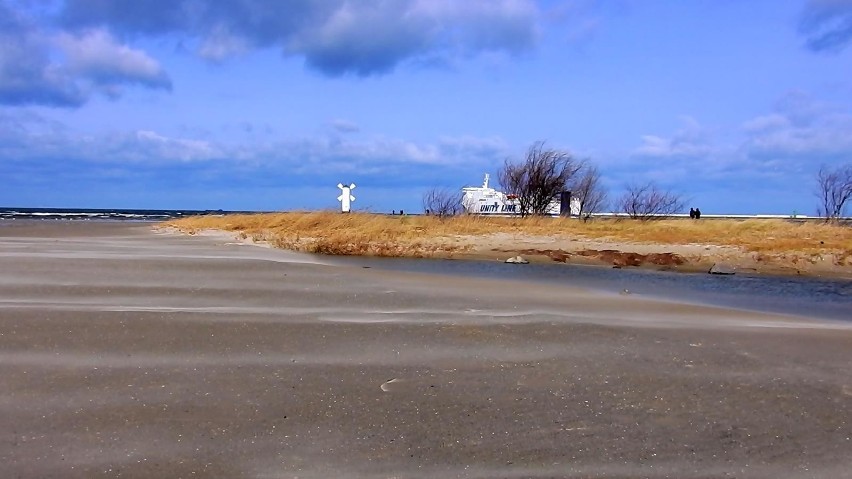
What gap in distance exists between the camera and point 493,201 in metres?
58.0

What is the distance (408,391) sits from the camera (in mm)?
5152

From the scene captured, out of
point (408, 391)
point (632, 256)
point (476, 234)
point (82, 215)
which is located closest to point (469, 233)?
point (476, 234)

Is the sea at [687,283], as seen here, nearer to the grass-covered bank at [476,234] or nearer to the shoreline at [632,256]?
the shoreline at [632,256]

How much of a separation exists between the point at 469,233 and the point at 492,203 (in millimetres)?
32028

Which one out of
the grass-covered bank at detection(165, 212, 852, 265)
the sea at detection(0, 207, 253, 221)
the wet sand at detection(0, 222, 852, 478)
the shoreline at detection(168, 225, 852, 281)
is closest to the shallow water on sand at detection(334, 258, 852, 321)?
the shoreline at detection(168, 225, 852, 281)

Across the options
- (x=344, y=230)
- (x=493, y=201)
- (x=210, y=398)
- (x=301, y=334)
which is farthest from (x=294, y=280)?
(x=493, y=201)

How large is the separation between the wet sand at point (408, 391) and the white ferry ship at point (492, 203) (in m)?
29.9

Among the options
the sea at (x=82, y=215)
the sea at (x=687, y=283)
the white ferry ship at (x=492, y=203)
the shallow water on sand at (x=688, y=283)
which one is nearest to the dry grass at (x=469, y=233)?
the sea at (x=687, y=283)

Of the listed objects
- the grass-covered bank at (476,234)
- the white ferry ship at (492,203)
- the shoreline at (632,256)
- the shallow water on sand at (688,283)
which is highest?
the white ferry ship at (492,203)

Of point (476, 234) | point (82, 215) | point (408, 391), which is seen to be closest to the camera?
point (408, 391)

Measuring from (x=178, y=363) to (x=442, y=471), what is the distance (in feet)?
9.71

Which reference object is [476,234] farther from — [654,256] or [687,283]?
[687,283]

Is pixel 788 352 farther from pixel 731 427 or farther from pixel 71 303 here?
pixel 71 303

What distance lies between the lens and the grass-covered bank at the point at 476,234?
854 inches
